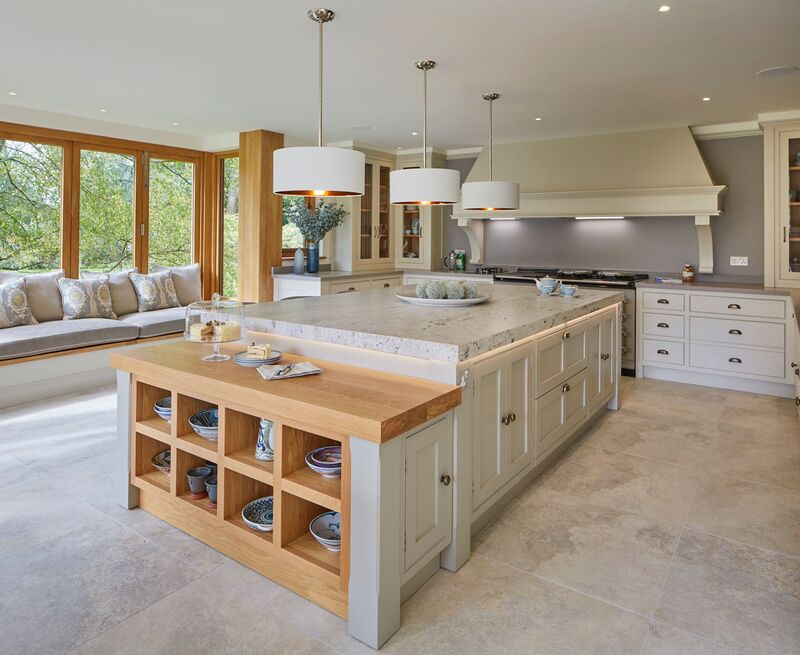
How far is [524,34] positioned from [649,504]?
257 cm

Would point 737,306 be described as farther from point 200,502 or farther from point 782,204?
point 200,502

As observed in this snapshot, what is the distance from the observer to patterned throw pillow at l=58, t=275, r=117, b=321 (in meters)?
5.16

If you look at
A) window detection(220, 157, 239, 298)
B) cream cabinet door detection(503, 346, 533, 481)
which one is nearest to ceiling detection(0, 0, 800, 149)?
window detection(220, 157, 239, 298)

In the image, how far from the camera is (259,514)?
7.38 ft

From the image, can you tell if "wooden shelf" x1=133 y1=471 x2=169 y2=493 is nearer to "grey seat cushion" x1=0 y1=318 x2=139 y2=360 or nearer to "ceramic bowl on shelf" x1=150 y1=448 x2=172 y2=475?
"ceramic bowl on shelf" x1=150 y1=448 x2=172 y2=475

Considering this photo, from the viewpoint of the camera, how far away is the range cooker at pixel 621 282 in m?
5.36

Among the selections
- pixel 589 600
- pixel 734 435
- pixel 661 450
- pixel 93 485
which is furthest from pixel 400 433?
pixel 734 435

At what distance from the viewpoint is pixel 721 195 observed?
5398mm

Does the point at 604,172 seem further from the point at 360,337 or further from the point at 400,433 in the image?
the point at 400,433

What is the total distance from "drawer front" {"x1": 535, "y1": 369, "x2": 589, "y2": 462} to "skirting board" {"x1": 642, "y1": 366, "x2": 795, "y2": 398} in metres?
2.10

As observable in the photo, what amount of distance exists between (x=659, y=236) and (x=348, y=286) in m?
3.27

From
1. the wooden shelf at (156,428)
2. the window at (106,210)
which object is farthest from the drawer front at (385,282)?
the wooden shelf at (156,428)

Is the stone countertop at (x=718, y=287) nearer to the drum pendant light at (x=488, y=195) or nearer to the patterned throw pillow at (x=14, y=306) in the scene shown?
the drum pendant light at (x=488, y=195)

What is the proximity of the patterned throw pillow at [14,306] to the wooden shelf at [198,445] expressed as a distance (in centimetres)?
323
